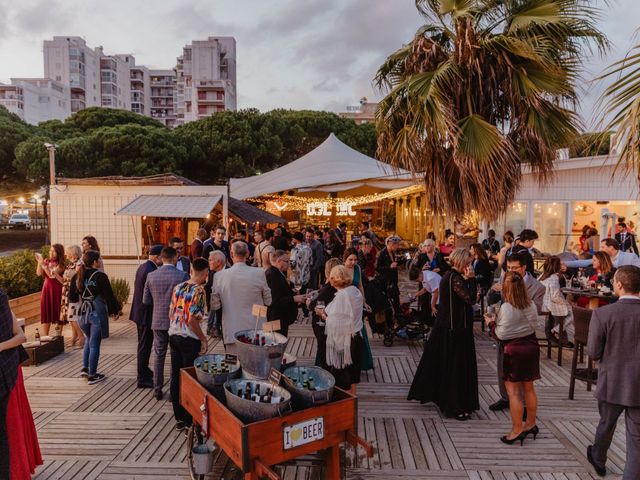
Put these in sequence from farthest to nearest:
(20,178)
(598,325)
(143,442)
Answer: (20,178) < (143,442) < (598,325)

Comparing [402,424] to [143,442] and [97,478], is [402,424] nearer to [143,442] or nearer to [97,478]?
[143,442]

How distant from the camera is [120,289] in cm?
886

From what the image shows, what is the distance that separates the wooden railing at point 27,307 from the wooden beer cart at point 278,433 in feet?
22.5

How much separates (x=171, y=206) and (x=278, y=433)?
7.54 meters

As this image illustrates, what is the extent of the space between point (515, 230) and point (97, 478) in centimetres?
1321

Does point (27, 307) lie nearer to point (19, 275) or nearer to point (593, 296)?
point (19, 275)

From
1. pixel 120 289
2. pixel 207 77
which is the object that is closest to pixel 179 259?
pixel 120 289

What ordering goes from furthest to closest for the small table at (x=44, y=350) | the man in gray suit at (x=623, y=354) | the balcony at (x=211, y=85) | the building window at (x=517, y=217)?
the balcony at (x=211, y=85) < the building window at (x=517, y=217) < the small table at (x=44, y=350) < the man in gray suit at (x=623, y=354)

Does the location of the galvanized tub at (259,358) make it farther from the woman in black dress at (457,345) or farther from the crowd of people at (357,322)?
the woman in black dress at (457,345)

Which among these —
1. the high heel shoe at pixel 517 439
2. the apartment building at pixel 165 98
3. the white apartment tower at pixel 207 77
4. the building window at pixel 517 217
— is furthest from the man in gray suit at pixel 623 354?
the apartment building at pixel 165 98

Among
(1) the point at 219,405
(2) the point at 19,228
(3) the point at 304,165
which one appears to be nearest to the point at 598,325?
(1) the point at 219,405

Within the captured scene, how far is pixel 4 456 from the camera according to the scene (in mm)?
2799

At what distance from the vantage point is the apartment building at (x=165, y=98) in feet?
273

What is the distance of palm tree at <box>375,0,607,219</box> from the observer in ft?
21.7
